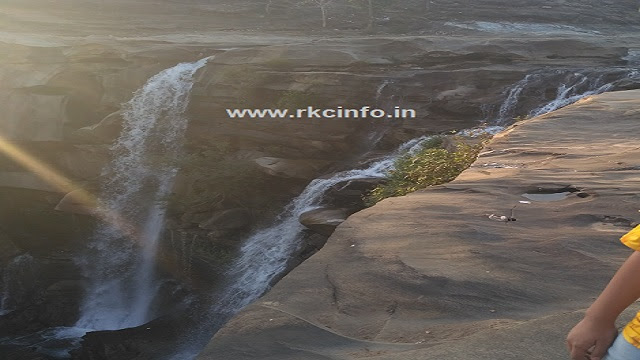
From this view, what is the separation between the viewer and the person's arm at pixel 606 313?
5.25 feet

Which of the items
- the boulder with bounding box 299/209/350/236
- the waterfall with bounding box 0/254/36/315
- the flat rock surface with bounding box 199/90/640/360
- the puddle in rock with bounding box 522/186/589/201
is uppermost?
the flat rock surface with bounding box 199/90/640/360

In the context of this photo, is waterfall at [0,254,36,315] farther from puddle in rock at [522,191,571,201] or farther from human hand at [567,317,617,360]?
human hand at [567,317,617,360]

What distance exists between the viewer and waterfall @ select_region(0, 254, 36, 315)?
43.2 feet

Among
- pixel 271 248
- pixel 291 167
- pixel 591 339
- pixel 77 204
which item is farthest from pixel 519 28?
pixel 591 339

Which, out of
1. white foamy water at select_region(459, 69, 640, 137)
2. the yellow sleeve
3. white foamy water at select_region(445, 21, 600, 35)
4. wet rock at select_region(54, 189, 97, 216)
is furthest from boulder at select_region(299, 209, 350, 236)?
white foamy water at select_region(445, 21, 600, 35)

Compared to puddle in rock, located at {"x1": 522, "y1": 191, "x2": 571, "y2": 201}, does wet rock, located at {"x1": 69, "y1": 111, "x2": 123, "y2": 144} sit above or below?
below

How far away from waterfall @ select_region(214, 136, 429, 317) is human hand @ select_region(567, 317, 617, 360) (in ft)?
29.0

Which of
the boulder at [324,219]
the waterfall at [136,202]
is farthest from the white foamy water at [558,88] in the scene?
the waterfall at [136,202]

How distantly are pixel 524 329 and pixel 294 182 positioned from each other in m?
10.8

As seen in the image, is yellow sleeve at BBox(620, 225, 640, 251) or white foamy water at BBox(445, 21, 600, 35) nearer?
yellow sleeve at BBox(620, 225, 640, 251)

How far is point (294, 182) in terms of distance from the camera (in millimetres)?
13648

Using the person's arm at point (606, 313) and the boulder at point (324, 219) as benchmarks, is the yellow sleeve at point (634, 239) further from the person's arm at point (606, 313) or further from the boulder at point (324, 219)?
the boulder at point (324, 219)

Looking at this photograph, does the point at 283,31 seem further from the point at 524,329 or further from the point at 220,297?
the point at 524,329

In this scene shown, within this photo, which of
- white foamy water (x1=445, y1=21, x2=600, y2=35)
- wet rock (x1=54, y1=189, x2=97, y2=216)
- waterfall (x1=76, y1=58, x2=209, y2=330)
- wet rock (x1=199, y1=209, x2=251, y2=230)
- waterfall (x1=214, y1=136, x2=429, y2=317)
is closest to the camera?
waterfall (x1=214, y1=136, x2=429, y2=317)
